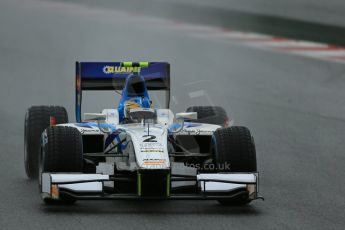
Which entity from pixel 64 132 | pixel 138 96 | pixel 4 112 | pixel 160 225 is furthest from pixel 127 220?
pixel 4 112

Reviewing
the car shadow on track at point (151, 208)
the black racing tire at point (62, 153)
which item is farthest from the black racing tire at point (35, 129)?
the car shadow on track at point (151, 208)

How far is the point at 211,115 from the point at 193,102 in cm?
25

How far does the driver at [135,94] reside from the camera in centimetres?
1232

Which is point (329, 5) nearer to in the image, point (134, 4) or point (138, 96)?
point (134, 4)

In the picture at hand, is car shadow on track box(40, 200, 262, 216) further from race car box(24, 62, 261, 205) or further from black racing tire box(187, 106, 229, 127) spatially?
black racing tire box(187, 106, 229, 127)

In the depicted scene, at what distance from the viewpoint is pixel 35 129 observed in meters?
12.5

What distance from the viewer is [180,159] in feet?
39.0

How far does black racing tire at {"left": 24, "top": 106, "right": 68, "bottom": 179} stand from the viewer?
12.4 meters

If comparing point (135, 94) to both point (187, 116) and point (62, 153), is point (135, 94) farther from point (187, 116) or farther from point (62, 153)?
point (62, 153)

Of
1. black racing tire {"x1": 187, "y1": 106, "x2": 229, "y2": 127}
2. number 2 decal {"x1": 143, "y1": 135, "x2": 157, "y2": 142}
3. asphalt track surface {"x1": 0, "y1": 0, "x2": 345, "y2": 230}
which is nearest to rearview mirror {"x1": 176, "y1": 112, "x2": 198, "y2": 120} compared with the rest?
asphalt track surface {"x1": 0, "y1": 0, "x2": 345, "y2": 230}

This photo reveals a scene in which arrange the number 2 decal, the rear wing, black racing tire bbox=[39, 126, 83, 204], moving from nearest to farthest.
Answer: black racing tire bbox=[39, 126, 83, 204]
the number 2 decal
the rear wing

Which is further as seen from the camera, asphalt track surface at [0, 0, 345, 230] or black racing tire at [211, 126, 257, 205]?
black racing tire at [211, 126, 257, 205]

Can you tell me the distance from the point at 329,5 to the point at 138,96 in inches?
612

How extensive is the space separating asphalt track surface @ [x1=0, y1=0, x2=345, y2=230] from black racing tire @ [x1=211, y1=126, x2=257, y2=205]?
343 mm
